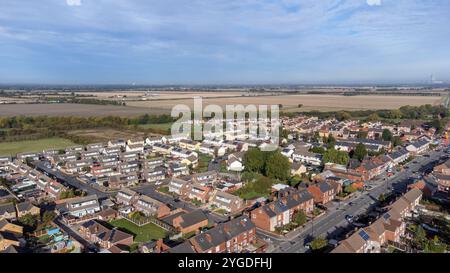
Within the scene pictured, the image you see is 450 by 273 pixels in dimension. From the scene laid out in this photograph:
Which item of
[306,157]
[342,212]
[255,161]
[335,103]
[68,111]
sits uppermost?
[335,103]

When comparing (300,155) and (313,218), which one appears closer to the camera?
(313,218)

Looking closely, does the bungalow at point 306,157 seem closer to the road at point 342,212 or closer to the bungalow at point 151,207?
the road at point 342,212

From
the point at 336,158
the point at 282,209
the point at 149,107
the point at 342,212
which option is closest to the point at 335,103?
the point at 149,107

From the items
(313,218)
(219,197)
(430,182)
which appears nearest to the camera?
(313,218)

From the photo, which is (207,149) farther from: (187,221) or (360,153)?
(187,221)
